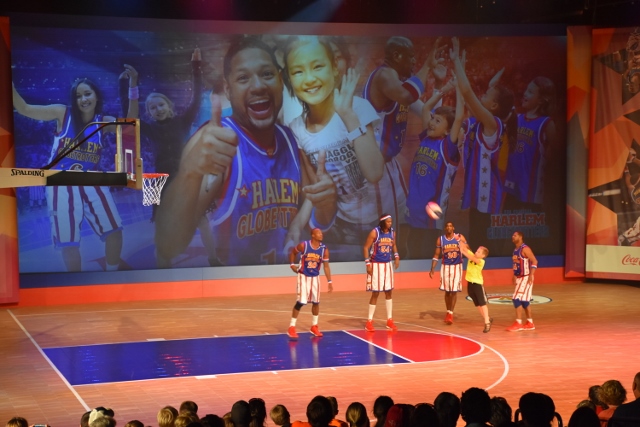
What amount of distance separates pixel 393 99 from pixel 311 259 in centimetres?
749

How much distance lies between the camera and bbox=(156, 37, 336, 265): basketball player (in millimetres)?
21859

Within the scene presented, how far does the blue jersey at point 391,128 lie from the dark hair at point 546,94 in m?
3.61

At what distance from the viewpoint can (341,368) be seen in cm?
1435

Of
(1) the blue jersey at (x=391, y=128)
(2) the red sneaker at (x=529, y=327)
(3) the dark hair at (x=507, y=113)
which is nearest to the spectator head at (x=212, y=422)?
(2) the red sneaker at (x=529, y=327)

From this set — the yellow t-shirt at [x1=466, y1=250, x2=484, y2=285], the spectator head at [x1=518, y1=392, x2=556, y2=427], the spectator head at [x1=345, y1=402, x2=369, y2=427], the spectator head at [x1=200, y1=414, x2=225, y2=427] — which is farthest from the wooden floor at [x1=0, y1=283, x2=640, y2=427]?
the spectator head at [x1=518, y1=392, x2=556, y2=427]

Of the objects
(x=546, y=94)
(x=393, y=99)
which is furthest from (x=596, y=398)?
(x=546, y=94)

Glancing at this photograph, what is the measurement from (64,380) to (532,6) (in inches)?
625

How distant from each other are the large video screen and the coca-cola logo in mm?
1702

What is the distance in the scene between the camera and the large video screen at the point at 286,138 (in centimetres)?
2089

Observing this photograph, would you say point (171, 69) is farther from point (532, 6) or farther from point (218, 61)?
point (532, 6)

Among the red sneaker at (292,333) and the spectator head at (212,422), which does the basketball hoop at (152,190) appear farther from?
the spectator head at (212,422)

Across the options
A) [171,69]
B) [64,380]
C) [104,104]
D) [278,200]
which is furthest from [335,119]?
[64,380]

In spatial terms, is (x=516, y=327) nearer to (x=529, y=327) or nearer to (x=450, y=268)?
(x=529, y=327)

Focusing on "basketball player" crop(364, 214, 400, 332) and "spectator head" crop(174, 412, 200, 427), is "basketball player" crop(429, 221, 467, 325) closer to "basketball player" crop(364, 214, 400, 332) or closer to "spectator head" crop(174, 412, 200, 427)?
"basketball player" crop(364, 214, 400, 332)
